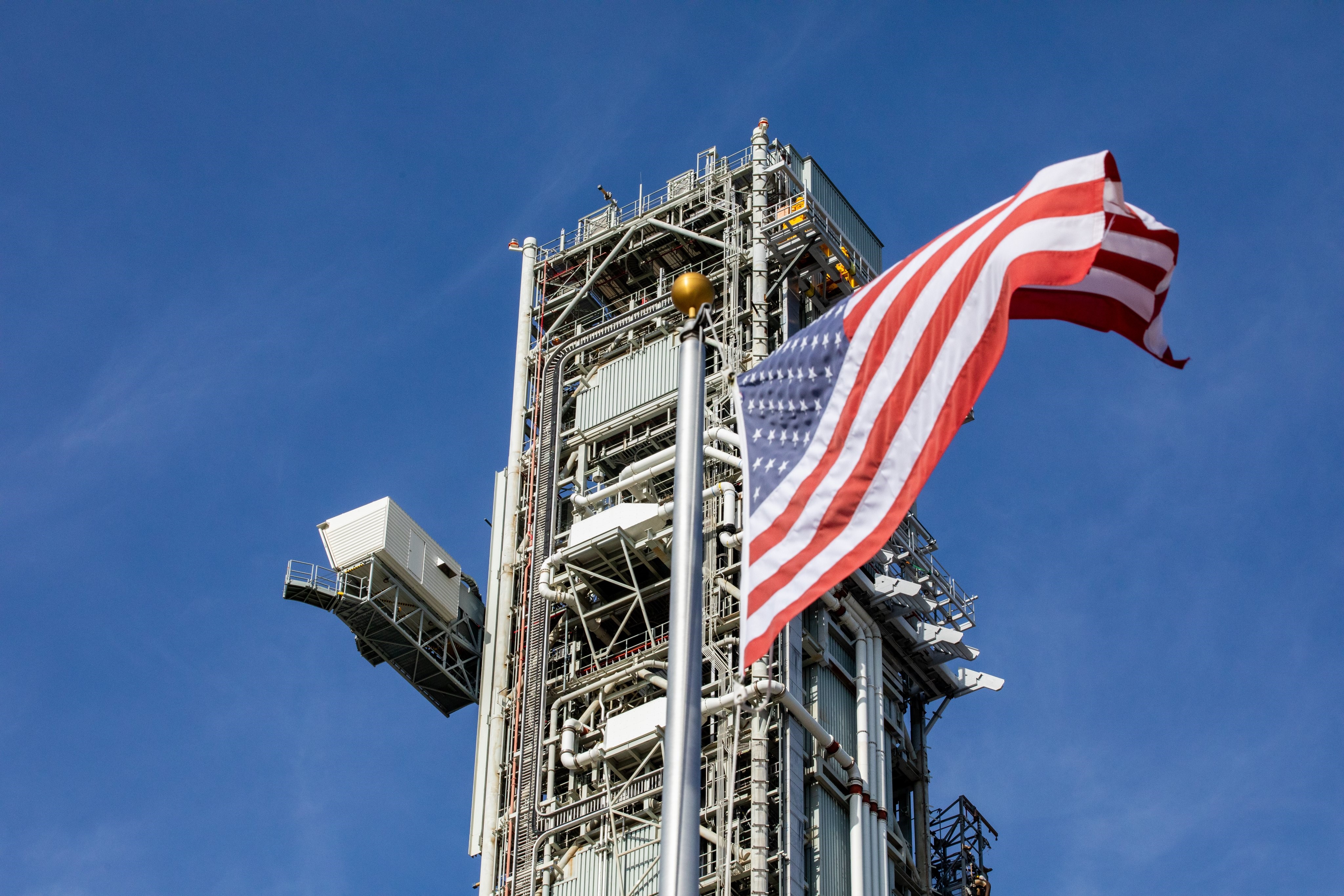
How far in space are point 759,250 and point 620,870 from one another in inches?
831

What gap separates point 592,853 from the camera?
56.4 metres

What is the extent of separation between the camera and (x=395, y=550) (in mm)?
64125

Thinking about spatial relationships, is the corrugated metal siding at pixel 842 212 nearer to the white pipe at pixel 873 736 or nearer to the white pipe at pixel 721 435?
the white pipe at pixel 721 435

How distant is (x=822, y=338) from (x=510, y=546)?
1378 inches

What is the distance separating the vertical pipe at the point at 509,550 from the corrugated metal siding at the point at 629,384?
338 cm

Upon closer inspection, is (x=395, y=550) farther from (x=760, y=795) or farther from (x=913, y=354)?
(x=913, y=354)

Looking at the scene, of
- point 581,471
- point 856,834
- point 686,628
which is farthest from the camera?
point 581,471

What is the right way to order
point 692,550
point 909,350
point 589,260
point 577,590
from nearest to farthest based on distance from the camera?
point 692,550 → point 909,350 → point 577,590 → point 589,260

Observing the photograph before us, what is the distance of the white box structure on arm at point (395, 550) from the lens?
63781mm

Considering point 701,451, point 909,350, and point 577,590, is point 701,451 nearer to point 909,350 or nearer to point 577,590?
point 909,350

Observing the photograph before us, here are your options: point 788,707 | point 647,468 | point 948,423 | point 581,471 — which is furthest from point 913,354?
point 581,471

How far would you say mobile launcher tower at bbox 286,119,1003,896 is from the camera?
182ft

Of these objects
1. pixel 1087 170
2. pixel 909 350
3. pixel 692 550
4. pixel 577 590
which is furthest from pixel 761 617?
pixel 577 590

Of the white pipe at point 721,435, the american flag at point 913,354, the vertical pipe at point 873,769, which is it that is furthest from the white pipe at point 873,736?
the american flag at point 913,354
